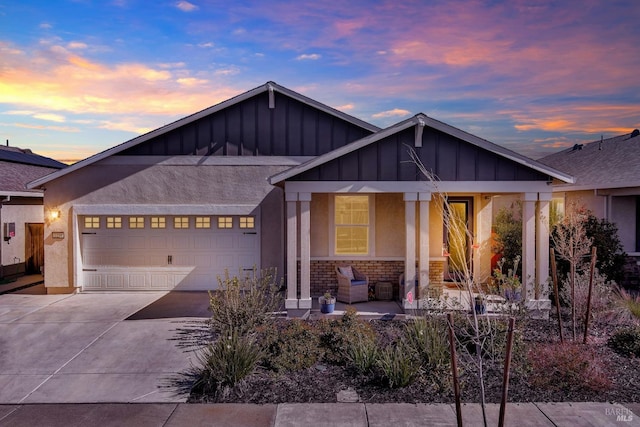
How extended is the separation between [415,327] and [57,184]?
36.9 feet

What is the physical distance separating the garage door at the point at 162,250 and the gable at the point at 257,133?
2034 mm

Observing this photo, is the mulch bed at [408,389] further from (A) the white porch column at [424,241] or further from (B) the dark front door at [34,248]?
(B) the dark front door at [34,248]

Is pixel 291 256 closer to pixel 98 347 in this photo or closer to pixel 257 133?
pixel 98 347

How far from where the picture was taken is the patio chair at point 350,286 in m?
11.5

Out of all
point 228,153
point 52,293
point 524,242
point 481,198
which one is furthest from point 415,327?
point 52,293

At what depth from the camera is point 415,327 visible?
26.3 feet

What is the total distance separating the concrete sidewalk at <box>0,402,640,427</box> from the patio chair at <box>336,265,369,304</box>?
17.3 ft

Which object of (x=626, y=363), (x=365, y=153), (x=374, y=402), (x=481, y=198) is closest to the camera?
(x=374, y=402)

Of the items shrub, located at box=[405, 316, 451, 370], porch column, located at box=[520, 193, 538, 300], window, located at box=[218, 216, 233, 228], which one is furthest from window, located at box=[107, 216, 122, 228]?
porch column, located at box=[520, 193, 538, 300]

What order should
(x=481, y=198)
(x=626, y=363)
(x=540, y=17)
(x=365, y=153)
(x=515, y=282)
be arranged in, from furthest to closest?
1. (x=481, y=198)
2. (x=540, y=17)
3. (x=365, y=153)
4. (x=515, y=282)
5. (x=626, y=363)

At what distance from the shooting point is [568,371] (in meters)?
6.86

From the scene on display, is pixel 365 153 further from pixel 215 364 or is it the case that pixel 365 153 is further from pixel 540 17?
pixel 540 17

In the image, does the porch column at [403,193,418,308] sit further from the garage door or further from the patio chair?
the garage door

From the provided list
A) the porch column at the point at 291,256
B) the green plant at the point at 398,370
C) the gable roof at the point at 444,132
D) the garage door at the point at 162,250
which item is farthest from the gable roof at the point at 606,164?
the garage door at the point at 162,250
